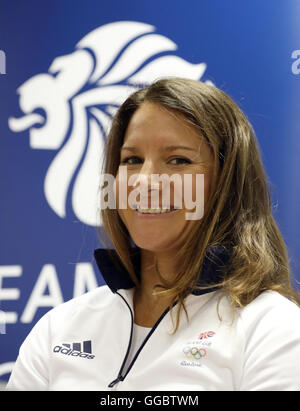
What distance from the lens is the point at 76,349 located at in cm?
122

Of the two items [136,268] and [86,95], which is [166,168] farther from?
[86,95]

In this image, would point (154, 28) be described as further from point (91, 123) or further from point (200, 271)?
point (200, 271)

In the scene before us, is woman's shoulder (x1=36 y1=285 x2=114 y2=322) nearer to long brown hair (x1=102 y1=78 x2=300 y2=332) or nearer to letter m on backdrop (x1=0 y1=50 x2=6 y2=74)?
long brown hair (x1=102 y1=78 x2=300 y2=332)

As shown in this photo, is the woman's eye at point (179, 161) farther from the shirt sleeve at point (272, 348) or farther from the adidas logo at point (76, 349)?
the adidas logo at point (76, 349)

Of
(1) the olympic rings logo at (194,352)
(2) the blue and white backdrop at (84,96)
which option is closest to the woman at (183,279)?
(1) the olympic rings logo at (194,352)

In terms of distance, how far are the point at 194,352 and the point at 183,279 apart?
182 mm

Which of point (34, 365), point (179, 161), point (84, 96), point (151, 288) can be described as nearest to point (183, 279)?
point (151, 288)

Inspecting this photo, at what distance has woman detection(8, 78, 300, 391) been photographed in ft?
3.50

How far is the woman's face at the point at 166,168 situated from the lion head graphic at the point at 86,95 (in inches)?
32.6

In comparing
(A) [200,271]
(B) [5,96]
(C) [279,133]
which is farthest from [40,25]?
(A) [200,271]

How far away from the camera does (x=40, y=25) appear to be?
6.70 feet

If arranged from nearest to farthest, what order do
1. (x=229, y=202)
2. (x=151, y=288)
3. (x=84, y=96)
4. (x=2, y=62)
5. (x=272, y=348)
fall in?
(x=272, y=348) → (x=229, y=202) → (x=151, y=288) → (x=2, y=62) → (x=84, y=96)

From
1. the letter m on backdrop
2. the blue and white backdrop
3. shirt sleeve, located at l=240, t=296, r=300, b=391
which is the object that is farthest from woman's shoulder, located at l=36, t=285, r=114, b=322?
the letter m on backdrop

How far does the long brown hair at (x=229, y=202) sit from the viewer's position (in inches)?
45.6
